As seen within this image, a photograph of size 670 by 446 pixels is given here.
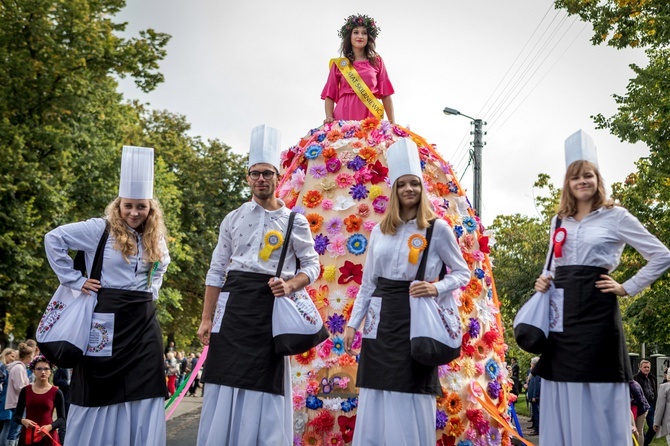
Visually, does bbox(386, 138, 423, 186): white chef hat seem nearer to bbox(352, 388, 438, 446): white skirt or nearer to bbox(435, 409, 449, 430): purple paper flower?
bbox(352, 388, 438, 446): white skirt

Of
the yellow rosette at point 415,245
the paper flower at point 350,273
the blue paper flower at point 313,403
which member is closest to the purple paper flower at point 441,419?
the blue paper flower at point 313,403

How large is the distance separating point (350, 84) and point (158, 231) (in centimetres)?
409

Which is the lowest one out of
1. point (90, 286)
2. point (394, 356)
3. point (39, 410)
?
point (39, 410)

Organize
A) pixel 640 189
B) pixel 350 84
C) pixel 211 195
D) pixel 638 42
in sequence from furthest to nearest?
pixel 211 195 → pixel 640 189 → pixel 638 42 → pixel 350 84

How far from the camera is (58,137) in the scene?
965 inches

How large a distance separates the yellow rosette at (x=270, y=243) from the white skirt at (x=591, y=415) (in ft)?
7.29

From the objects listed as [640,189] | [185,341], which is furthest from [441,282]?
[185,341]

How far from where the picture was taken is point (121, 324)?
6.04 metres

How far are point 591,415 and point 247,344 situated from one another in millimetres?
2425

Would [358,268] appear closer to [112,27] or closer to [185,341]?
[112,27]


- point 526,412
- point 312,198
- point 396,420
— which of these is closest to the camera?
point 396,420

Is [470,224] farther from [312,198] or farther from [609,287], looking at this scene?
[609,287]

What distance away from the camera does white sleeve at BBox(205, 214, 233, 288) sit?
6430mm

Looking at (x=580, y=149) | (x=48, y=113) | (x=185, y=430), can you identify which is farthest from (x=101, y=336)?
(x=48, y=113)
